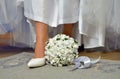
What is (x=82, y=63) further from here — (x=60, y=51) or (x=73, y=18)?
(x=73, y=18)

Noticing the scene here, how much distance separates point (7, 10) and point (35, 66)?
1.53 feet

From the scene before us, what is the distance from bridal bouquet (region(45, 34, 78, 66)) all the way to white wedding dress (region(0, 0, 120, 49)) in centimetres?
16

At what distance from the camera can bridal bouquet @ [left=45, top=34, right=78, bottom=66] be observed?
46.6 inches

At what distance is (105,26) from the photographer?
1490mm

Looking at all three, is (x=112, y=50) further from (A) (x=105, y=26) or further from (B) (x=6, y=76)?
(B) (x=6, y=76)

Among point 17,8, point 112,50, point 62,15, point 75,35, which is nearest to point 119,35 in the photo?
point 112,50

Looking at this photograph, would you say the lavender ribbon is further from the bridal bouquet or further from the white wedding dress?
the white wedding dress

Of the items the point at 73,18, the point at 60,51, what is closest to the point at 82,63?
the point at 60,51

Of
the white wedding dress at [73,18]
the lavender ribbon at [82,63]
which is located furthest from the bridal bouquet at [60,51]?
the white wedding dress at [73,18]

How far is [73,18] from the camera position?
Result: 1436 millimetres

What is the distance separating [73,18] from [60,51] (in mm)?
324

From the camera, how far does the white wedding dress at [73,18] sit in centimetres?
135

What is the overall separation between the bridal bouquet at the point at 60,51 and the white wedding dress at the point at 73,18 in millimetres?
156

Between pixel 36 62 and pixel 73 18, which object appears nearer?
pixel 36 62
